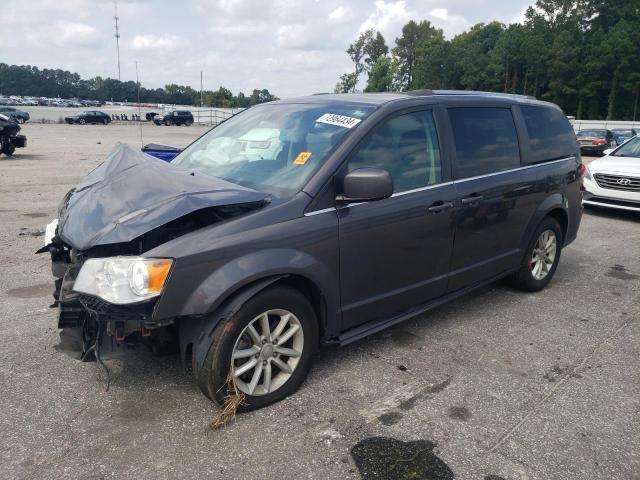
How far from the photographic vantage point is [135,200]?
2.95 m

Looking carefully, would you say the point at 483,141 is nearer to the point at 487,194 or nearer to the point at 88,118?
the point at 487,194

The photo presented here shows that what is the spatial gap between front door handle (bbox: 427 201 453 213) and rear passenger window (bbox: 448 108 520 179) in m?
0.27

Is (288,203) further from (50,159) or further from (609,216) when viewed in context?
(50,159)

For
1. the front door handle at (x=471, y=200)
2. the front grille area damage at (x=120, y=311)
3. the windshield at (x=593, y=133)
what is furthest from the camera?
the windshield at (x=593, y=133)

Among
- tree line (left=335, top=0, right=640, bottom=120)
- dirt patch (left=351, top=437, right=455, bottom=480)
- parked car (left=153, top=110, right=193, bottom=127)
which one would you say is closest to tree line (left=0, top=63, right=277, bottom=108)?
tree line (left=335, top=0, right=640, bottom=120)

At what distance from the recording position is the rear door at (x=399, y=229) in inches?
129

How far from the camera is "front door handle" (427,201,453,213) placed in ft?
12.0

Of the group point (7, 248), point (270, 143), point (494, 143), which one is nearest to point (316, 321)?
point (270, 143)

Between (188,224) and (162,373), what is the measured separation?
3.77 ft

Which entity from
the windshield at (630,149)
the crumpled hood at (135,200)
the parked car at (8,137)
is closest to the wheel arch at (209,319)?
the crumpled hood at (135,200)

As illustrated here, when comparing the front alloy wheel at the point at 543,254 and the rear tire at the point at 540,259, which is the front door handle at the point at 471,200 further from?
the front alloy wheel at the point at 543,254

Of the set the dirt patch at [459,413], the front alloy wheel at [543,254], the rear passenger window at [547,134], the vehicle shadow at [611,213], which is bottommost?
the dirt patch at [459,413]

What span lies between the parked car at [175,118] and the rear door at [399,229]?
1953 inches

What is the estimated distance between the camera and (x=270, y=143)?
360 cm
